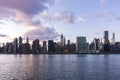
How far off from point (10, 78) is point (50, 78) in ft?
46.2

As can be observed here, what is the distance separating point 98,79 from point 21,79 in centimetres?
2560

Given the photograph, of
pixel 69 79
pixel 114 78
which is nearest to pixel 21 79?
pixel 69 79

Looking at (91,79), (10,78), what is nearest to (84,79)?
(91,79)

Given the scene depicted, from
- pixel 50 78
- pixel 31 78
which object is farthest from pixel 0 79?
pixel 50 78

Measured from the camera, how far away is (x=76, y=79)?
90.7 m

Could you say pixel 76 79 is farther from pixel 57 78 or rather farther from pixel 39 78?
pixel 39 78

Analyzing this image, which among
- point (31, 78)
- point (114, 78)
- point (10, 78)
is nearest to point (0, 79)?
point (10, 78)

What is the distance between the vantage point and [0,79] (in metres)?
94.4

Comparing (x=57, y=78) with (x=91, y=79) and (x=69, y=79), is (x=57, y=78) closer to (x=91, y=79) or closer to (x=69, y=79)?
(x=69, y=79)

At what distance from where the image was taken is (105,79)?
9212 centimetres

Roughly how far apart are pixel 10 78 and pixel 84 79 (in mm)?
25782

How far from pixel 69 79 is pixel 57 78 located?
502 centimetres

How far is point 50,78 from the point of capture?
310 feet

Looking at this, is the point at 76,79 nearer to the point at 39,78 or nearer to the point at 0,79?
the point at 39,78
